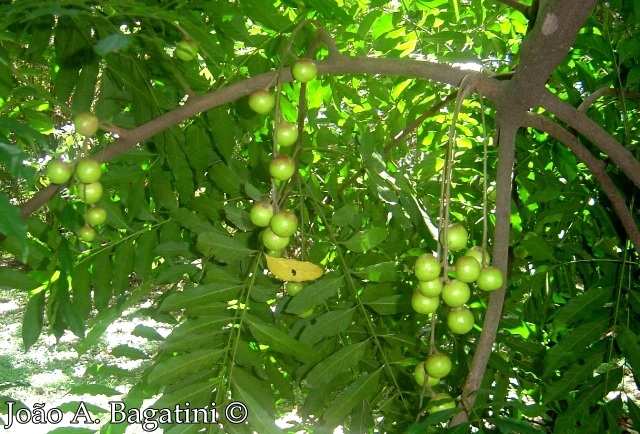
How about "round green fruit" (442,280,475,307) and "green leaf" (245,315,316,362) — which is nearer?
"round green fruit" (442,280,475,307)

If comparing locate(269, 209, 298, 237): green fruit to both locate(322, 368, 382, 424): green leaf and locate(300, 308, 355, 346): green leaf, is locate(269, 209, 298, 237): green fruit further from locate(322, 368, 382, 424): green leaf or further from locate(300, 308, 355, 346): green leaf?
locate(322, 368, 382, 424): green leaf

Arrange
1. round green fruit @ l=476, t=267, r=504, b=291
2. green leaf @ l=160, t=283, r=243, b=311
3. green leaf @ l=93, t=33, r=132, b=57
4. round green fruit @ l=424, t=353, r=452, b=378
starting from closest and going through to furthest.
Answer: green leaf @ l=93, t=33, r=132, b=57 < round green fruit @ l=476, t=267, r=504, b=291 < round green fruit @ l=424, t=353, r=452, b=378 < green leaf @ l=160, t=283, r=243, b=311

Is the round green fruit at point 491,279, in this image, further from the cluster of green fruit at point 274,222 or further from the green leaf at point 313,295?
the green leaf at point 313,295

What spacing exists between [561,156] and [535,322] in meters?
0.61

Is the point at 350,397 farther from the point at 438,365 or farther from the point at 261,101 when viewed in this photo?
the point at 261,101

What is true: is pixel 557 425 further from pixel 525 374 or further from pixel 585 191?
pixel 585 191

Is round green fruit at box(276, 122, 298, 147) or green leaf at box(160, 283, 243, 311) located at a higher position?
round green fruit at box(276, 122, 298, 147)

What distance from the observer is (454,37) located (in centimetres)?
229

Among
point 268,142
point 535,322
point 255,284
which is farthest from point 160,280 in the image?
point 535,322

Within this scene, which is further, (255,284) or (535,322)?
(535,322)

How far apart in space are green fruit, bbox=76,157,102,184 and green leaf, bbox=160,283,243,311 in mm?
366

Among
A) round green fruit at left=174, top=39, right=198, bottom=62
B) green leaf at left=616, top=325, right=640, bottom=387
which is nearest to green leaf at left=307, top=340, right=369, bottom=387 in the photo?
green leaf at left=616, top=325, right=640, bottom=387
